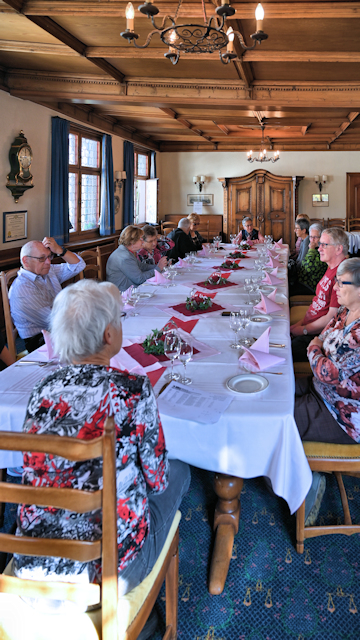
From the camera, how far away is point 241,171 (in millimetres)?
12922

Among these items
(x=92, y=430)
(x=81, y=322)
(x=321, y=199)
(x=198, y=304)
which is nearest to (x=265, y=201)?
(x=321, y=199)

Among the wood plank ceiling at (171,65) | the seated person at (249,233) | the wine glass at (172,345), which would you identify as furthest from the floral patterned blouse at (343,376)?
the seated person at (249,233)

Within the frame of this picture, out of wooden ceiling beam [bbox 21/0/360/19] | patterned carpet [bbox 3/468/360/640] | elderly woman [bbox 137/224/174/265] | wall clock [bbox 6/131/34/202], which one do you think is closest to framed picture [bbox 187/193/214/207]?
elderly woman [bbox 137/224/174/265]

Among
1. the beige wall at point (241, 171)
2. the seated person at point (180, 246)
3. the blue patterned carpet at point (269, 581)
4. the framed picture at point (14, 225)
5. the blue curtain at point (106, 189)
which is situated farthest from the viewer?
the beige wall at point (241, 171)

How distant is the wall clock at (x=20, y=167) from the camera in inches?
224

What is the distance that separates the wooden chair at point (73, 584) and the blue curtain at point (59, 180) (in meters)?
6.00

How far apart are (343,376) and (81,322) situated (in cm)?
128

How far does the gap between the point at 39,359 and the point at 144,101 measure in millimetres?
4700

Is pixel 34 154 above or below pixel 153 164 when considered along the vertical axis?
below

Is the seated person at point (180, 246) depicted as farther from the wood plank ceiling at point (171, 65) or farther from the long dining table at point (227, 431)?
the long dining table at point (227, 431)

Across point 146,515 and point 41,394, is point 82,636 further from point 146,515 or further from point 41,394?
point 41,394

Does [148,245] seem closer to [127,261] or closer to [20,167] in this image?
[127,261]

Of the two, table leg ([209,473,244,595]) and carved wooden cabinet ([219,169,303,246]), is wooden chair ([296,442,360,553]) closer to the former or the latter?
table leg ([209,473,244,595])

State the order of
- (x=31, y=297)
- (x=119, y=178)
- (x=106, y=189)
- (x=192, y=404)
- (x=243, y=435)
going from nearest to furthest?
(x=243, y=435) < (x=192, y=404) < (x=31, y=297) < (x=106, y=189) < (x=119, y=178)
